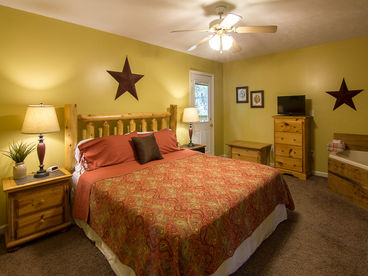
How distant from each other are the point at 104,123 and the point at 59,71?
0.83m

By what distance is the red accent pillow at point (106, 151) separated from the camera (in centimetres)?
235

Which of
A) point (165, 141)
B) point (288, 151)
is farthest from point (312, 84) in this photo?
point (165, 141)

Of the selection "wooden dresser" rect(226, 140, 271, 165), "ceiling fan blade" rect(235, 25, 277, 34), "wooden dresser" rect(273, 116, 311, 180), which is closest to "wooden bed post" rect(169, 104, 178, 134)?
"wooden dresser" rect(226, 140, 271, 165)

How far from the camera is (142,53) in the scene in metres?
3.38

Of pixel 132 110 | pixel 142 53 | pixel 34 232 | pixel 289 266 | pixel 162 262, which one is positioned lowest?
pixel 289 266

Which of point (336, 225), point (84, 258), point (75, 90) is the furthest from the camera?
point (75, 90)

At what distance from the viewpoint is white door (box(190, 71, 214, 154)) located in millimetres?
4383

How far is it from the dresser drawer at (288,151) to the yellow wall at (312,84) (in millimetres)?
475

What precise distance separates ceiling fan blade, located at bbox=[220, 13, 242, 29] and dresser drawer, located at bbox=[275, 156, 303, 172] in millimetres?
2721

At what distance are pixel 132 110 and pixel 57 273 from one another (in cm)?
227

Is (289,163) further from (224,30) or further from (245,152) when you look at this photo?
(224,30)

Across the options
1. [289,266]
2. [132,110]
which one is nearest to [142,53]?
[132,110]

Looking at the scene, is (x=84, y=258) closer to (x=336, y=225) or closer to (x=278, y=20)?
(x=336, y=225)

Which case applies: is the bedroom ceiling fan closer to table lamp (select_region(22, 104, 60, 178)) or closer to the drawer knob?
table lamp (select_region(22, 104, 60, 178))
